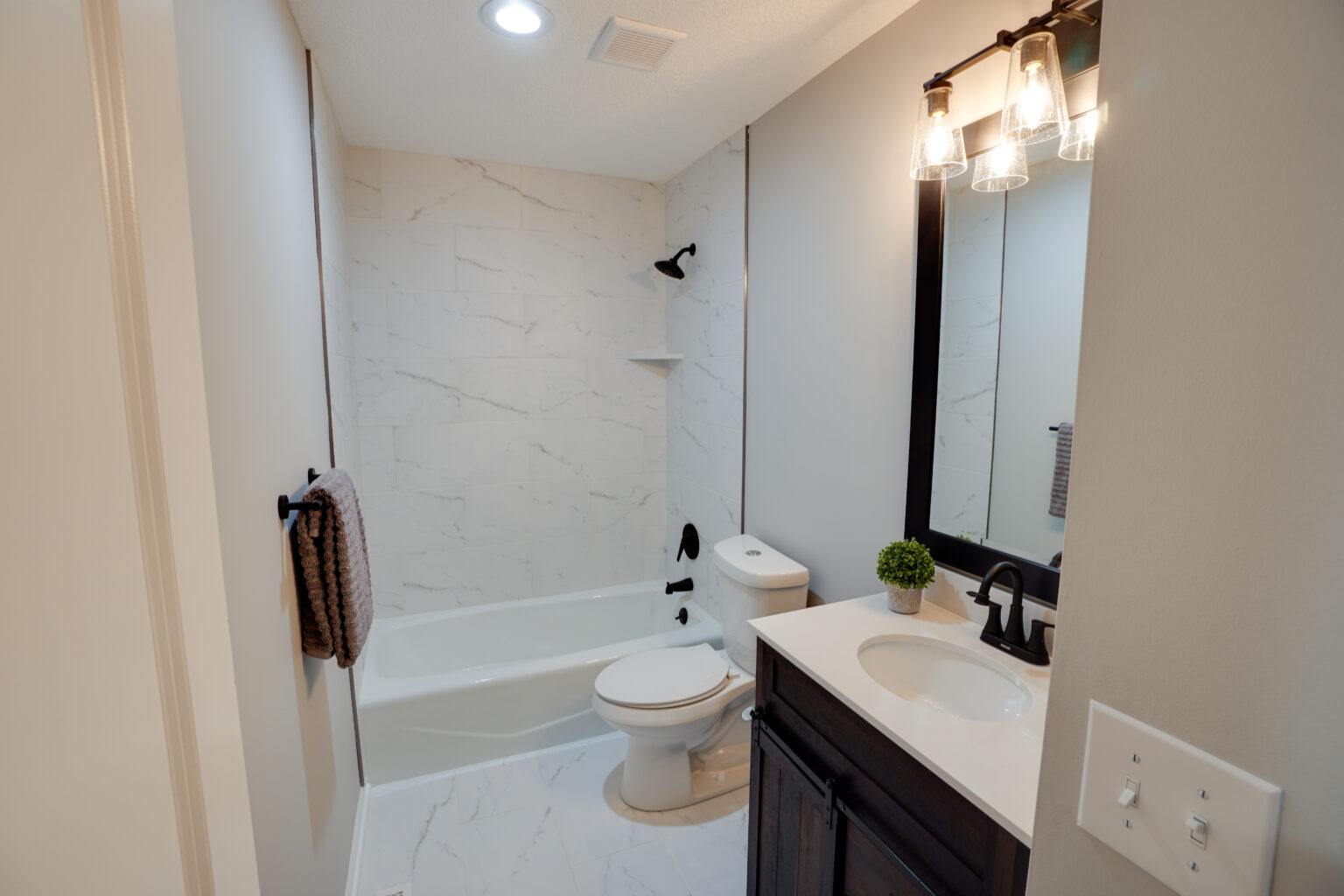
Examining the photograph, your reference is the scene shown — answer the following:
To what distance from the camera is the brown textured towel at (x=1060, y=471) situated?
1.27 meters

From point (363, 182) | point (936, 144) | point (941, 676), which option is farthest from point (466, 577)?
point (936, 144)

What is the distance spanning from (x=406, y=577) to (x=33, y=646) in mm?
2742

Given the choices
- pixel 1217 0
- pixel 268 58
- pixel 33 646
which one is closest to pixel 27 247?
pixel 33 646

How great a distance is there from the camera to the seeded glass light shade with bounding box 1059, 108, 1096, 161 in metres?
1.17

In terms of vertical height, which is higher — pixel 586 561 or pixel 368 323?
pixel 368 323

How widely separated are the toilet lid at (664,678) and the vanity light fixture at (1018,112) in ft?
5.54

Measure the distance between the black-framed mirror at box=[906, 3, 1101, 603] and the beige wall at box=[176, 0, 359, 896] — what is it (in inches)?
59.8

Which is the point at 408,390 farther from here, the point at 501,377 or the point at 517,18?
the point at 517,18

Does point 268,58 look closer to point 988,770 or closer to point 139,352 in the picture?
point 139,352

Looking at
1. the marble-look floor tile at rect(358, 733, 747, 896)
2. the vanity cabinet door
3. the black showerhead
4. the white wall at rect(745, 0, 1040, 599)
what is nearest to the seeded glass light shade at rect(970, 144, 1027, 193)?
the white wall at rect(745, 0, 1040, 599)

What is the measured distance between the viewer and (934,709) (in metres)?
1.24

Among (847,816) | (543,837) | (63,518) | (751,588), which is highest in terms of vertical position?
(63,518)

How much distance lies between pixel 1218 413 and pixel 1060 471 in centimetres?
93

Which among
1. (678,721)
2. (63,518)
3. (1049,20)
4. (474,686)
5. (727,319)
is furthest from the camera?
(727,319)
